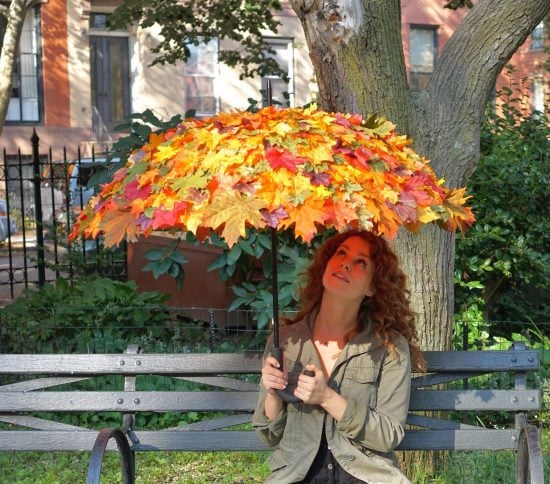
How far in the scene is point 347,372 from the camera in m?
3.31

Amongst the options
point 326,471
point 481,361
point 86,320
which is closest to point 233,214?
point 326,471

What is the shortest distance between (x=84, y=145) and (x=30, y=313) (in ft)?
51.1

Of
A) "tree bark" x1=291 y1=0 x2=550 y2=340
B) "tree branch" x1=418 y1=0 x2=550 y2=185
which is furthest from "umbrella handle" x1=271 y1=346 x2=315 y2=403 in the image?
"tree branch" x1=418 y1=0 x2=550 y2=185

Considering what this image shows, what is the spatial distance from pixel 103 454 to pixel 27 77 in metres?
20.3

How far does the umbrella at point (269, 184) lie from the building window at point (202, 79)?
21259 mm

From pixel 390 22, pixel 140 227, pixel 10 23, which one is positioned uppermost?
pixel 10 23

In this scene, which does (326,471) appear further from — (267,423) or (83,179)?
(83,179)

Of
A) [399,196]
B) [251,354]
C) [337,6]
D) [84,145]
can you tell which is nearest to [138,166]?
[399,196]

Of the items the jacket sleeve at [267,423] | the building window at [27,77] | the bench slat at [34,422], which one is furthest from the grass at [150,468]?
the building window at [27,77]

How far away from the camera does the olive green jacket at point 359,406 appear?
3.20 m

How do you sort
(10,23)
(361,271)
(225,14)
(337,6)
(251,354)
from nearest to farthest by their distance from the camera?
(361,271)
(251,354)
(337,6)
(10,23)
(225,14)

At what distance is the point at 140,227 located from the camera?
2588mm

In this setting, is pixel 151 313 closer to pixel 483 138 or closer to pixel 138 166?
pixel 483 138

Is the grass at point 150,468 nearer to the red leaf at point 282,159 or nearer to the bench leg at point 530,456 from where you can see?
the bench leg at point 530,456
